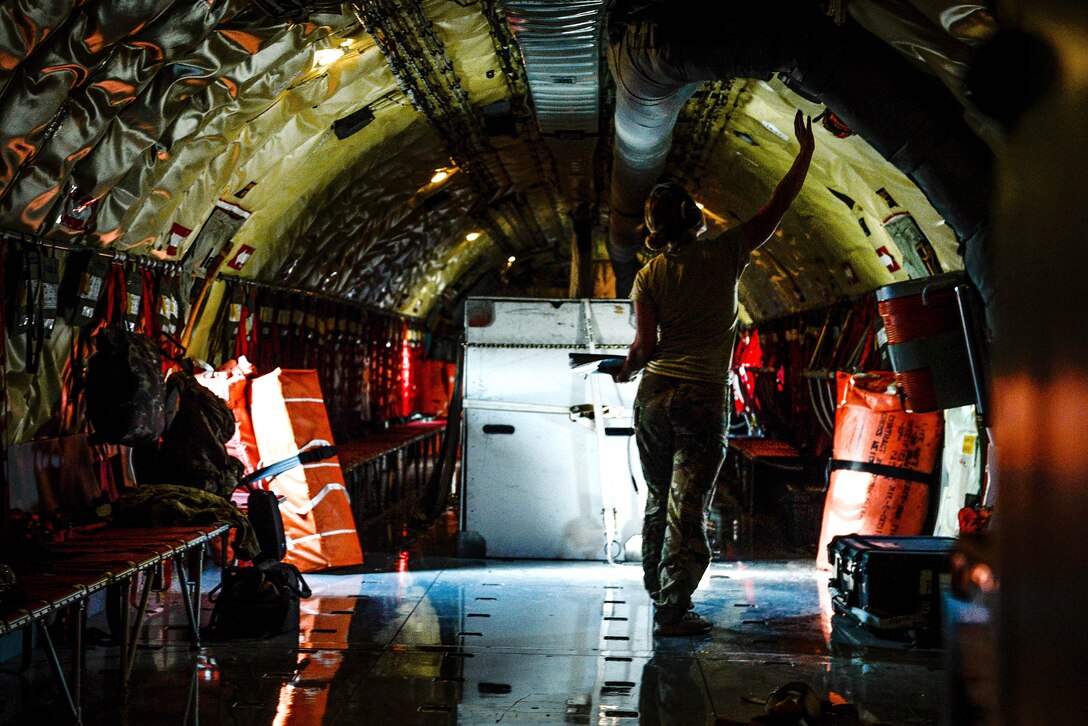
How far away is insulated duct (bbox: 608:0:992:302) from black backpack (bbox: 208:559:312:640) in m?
3.48

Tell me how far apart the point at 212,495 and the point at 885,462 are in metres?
4.46

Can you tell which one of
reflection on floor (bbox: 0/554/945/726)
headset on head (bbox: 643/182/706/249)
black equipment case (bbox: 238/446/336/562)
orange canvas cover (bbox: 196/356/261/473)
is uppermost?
headset on head (bbox: 643/182/706/249)

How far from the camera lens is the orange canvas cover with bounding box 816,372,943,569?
7.09 meters

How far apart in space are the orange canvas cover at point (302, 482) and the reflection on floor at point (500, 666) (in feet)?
2.29

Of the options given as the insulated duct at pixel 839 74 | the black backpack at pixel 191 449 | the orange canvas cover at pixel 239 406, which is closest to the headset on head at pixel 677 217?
the insulated duct at pixel 839 74

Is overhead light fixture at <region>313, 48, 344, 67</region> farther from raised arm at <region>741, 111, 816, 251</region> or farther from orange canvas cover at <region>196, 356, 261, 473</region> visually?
raised arm at <region>741, 111, 816, 251</region>

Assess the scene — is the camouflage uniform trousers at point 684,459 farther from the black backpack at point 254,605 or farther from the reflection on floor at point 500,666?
the black backpack at point 254,605

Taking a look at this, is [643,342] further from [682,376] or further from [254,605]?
[254,605]

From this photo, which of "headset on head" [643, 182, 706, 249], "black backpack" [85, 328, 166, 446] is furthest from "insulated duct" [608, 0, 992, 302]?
"black backpack" [85, 328, 166, 446]

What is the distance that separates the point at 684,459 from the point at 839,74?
2.07 m

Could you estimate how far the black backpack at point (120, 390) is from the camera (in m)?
5.47

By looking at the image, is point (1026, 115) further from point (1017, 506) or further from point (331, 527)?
point (331, 527)

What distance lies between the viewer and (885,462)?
23.6ft

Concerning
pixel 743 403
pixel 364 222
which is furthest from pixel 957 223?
pixel 743 403
